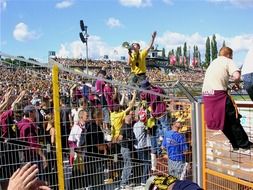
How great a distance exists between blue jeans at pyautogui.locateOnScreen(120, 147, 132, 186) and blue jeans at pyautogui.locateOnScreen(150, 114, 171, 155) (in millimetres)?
499

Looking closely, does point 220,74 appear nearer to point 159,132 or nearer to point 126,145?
point 159,132

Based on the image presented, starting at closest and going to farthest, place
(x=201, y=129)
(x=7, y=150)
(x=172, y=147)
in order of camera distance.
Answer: (x=7, y=150) → (x=201, y=129) → (x=172, y=147)

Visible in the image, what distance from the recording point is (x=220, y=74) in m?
5.14

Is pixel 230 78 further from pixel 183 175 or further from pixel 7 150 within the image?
pixel 7 150

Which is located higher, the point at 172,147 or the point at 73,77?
the point at 73,77

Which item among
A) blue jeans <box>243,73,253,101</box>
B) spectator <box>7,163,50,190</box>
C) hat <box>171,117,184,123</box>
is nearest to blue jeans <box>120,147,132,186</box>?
hat <box>171,117,184,123</box>

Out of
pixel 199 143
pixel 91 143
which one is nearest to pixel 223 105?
pixel 199 143

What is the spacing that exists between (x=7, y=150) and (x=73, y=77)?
1356mm

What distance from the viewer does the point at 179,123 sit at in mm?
6312

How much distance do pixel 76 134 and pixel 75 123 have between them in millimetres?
149

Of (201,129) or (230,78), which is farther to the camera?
(201,129)

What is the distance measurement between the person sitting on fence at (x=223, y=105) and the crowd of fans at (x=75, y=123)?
3.13 feet

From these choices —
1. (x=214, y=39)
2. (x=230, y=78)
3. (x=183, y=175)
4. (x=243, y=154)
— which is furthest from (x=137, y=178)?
(x=214, y=39)

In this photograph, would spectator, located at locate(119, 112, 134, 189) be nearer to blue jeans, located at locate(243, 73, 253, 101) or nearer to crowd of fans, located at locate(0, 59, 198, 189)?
crowd of fans, located at locate(0, 59, 198, 189)
